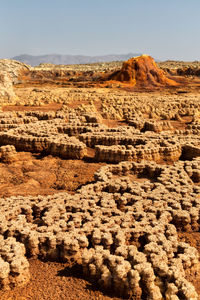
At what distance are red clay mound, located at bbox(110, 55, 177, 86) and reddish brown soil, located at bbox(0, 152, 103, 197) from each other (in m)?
35.3

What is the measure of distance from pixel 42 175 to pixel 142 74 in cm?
3895

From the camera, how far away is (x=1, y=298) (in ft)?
12.9

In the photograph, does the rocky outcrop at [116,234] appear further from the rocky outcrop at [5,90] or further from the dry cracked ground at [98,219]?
the rocky outcrop at [5,90]

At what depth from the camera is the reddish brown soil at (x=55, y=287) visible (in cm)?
399

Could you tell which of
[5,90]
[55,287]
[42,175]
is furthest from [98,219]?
[5,90]

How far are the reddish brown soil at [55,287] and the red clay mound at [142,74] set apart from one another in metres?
40.5

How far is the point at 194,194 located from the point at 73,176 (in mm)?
3662

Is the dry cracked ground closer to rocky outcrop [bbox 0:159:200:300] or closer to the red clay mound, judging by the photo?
rocky outcrop [bbox 0:159:200:300]

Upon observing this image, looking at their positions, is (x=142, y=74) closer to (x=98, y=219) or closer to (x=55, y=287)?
(x=98, y=219)

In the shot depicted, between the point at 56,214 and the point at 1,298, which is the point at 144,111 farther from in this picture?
the point at 1,298

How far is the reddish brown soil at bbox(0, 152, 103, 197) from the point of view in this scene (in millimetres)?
7646

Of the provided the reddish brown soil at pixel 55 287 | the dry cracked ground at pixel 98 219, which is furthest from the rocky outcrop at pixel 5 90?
the reddish brown soil at pixel 55 287

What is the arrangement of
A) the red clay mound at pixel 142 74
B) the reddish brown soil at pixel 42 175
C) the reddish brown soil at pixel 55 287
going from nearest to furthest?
1. the reddish brown soil at pixel 55 287
2. the reddish brown soil at pixel 42 175
3. the red clay mound at pixel 142 74

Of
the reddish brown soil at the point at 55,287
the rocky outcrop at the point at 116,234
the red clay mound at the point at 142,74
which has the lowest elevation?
the reddish brown soil at the point at 55,287
